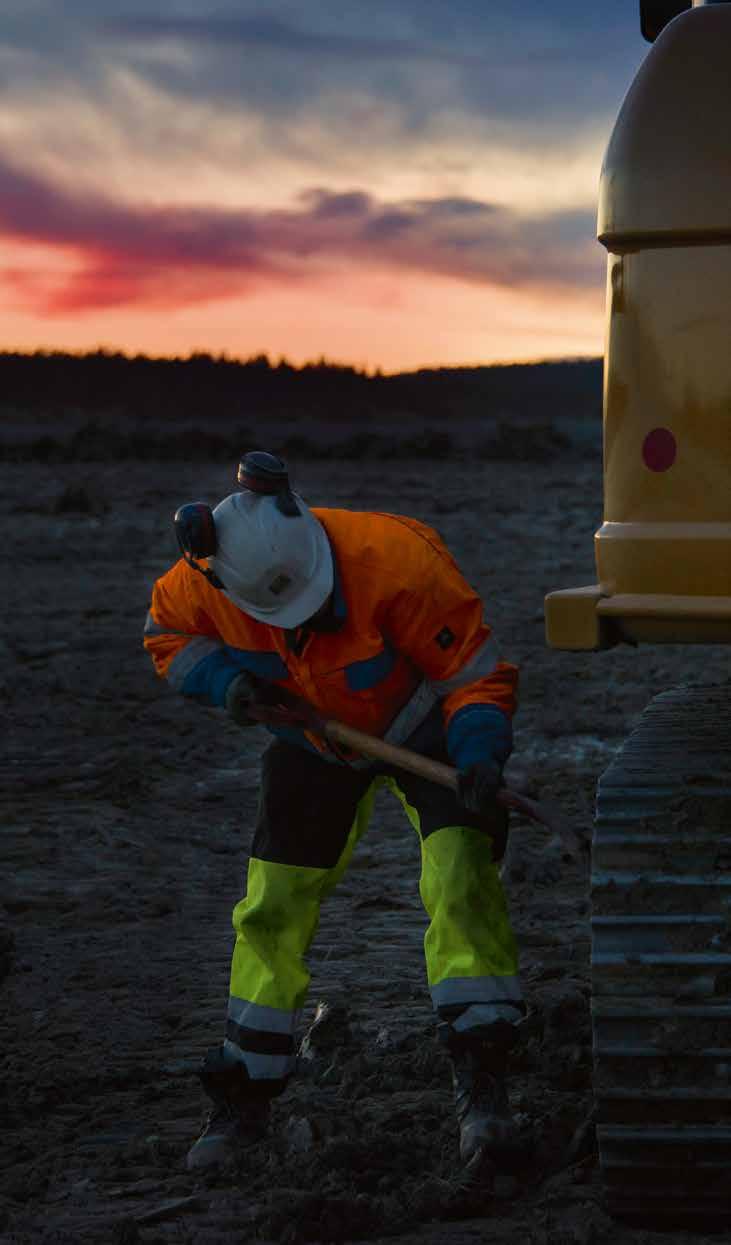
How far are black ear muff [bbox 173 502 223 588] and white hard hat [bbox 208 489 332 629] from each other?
3 centimetres

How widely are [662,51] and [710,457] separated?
2.91ft

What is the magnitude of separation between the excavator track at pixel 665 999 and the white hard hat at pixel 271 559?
1.08m

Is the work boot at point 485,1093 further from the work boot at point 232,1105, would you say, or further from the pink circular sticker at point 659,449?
the pink circular sticker at point 659,449

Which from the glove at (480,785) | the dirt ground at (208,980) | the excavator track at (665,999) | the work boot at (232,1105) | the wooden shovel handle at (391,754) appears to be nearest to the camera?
the excavator track at (665,999)

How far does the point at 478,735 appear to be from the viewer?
4.54 meters

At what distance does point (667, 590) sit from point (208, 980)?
10.1ft

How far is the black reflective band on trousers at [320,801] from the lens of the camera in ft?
15.8

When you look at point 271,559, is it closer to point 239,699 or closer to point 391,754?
point 239,699

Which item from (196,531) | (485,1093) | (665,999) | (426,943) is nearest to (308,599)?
(196,531)

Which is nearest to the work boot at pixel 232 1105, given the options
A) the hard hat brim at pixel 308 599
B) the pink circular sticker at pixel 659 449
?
the hard hat brim at pixel 308 599

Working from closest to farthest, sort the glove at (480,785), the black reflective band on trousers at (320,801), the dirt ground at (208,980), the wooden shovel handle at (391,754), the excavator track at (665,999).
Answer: the excavator track at (665,999) → the dirt ground at (208,980) → the glove at (480,785) → the wooden shovel handle at (391,754) → the black reflective band on trousers at (320,801)

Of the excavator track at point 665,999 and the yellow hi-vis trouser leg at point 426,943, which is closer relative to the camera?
the excavator track at point 665,999

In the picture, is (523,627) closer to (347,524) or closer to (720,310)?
(347,524)

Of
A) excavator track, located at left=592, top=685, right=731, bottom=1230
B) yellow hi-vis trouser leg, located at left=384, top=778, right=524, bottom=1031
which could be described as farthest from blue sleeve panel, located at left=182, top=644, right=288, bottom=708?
excavator track, located at left=592, top=685, right=731, bottom=1230
